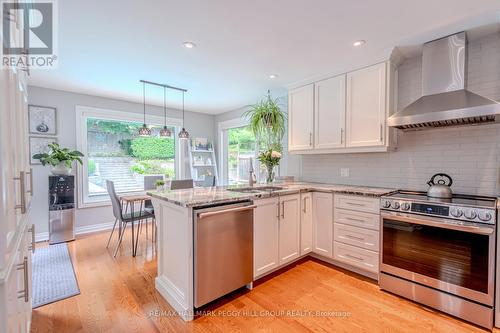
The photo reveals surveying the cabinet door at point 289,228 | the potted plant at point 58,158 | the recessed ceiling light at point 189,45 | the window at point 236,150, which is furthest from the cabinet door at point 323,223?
the potted plant at point 58,158

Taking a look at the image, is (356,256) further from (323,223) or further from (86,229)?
(86,229)

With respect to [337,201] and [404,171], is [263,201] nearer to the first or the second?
[337,201]

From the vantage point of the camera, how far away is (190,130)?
217 inches

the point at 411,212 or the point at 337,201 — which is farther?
the point at 337,201

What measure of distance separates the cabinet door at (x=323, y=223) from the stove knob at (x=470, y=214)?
1.20m

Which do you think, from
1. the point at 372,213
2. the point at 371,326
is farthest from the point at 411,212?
the point at 371,326

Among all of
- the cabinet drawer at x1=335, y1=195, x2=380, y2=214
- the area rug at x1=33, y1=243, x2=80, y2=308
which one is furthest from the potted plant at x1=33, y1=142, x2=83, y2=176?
the cabinet drawer at x1=335, y1=195, x2=380, y2=214

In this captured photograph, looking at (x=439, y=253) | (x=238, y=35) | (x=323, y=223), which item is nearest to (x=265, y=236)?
(x=323, y=223)

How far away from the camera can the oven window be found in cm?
181

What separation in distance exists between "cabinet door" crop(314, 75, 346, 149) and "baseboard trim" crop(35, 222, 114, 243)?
402cm

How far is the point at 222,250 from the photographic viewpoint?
2.06 metres

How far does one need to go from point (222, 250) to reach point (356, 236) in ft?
4.96

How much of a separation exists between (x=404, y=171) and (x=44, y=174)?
209 inches

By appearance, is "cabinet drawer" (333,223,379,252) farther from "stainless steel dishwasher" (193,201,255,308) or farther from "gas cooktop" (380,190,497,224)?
"stainless steel dishwasher" (193,201,255,308)
